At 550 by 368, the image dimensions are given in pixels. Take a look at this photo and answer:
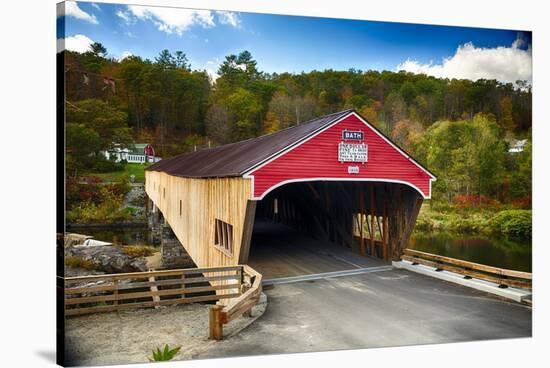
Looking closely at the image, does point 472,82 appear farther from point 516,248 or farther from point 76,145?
point 76,145

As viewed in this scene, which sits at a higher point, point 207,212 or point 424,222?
point 207,212

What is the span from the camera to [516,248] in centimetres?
1067

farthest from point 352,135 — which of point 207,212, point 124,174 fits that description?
point 124,174

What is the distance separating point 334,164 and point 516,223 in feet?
13.2

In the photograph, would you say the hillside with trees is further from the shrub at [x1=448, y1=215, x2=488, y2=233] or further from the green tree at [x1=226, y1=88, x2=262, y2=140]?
the shrub at [x1=448, y1=215, x2=488, y2=233]

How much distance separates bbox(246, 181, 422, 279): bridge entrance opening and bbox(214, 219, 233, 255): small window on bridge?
4.42 ft

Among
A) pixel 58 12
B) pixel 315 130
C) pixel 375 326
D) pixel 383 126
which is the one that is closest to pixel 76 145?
pixel 58 12

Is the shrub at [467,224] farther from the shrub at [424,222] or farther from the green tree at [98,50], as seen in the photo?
the green tree at [98,50]

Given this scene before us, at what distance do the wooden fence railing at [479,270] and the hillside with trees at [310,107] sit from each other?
4.89 ft

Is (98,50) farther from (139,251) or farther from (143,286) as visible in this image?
(139,251)

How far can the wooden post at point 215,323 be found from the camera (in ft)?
25.0

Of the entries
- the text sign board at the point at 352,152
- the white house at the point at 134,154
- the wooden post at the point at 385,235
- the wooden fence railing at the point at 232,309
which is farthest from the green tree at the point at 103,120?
the wooden post at the point at 385,235

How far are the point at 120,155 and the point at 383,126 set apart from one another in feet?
24.0

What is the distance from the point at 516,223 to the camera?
1025 cm
